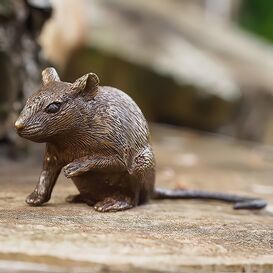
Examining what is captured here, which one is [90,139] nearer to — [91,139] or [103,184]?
[91,139]

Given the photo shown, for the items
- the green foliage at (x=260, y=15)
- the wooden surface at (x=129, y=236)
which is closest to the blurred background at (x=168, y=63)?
the green foliage at (x=260, y=15)

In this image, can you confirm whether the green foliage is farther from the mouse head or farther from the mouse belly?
the mouse head

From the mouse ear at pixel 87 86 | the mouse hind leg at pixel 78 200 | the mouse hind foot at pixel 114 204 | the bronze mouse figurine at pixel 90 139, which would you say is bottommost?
the mouse hind leg at pixel 78 200

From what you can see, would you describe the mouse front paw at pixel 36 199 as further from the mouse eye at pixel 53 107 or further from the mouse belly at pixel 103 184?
the mouse eye at pixel 53 107

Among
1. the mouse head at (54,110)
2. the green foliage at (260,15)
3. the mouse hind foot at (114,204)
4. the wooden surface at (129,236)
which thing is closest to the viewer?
the wooden surface at (129,236)

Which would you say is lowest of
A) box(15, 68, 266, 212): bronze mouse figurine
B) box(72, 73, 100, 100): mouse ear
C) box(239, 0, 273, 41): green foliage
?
box(15, 68, 266, 212): bronze mouse figurine

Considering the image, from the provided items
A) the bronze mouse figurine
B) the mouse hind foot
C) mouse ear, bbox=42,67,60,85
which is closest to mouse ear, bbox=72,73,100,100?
the bronze mouse figurine
